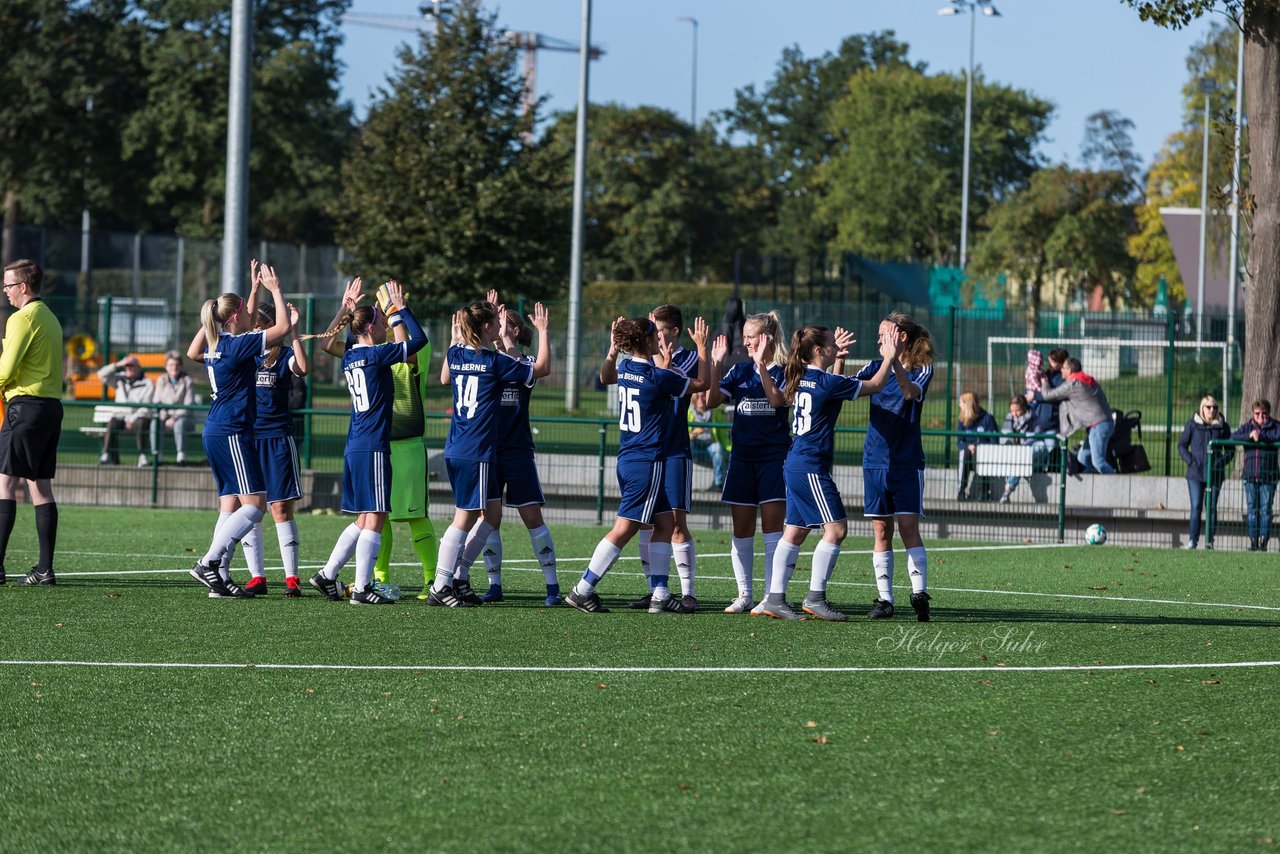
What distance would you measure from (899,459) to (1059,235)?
4498 cm

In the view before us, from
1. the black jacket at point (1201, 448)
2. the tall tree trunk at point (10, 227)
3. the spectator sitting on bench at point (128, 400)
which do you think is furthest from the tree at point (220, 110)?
the black jacket at point (1201, 448)

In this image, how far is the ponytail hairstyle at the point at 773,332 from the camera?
1000cm

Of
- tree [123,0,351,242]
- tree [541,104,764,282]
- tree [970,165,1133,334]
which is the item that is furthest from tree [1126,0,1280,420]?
tree [541,104,764,282]

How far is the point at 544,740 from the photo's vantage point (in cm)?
630

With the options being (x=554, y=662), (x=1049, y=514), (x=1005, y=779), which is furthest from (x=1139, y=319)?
(x=1005, y=779)

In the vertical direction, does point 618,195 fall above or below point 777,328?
above

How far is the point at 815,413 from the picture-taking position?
9.89 metres

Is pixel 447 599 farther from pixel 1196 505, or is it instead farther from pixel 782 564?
pixel 1196 505

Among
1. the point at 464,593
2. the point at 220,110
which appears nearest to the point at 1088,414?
the point at 464,593

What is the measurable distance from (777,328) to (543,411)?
11225 millimetres

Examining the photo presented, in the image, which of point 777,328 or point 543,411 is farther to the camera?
point 543,411

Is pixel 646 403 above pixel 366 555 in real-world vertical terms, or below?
above

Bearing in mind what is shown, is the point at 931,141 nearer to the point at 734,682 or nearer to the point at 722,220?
the point at 722,220

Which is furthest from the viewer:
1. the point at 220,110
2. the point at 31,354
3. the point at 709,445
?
the point at 220,110
